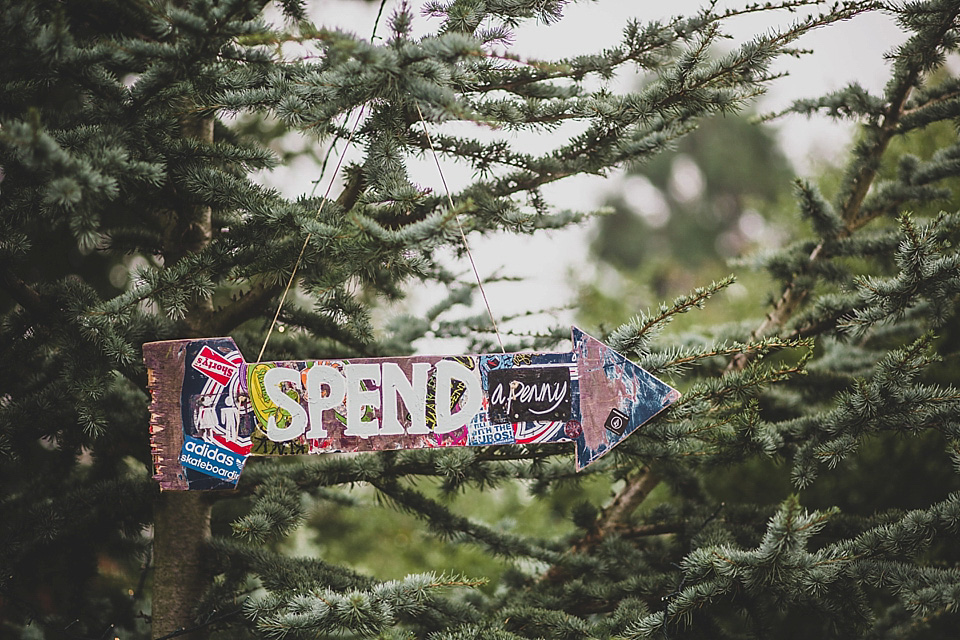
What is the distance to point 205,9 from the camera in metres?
1.26

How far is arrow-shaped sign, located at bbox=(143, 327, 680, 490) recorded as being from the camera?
1.39 meters

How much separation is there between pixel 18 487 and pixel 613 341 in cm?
183

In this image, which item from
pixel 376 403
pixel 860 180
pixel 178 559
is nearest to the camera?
pixel 376 403

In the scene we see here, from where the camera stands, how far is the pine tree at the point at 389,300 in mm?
A: 1333

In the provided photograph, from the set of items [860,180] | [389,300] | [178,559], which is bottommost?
[178,559]

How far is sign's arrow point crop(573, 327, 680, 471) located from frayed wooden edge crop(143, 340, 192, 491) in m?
0.85

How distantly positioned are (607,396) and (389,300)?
716mm

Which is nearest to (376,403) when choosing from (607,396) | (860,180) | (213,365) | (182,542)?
(213,365)

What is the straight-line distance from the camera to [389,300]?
1844mm

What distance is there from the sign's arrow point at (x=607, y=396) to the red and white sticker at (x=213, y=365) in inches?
29.4

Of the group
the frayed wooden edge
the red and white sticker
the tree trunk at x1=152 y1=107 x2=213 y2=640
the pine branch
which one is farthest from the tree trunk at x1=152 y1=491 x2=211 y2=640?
the pine branch

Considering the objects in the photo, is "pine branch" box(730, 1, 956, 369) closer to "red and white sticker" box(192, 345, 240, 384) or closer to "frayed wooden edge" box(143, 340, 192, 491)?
"red and white sticker" box(192, 345, 240, 384)

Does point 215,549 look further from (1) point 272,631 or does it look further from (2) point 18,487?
(2) point 18,487

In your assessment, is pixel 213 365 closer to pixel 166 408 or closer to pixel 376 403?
pixel 166 408
